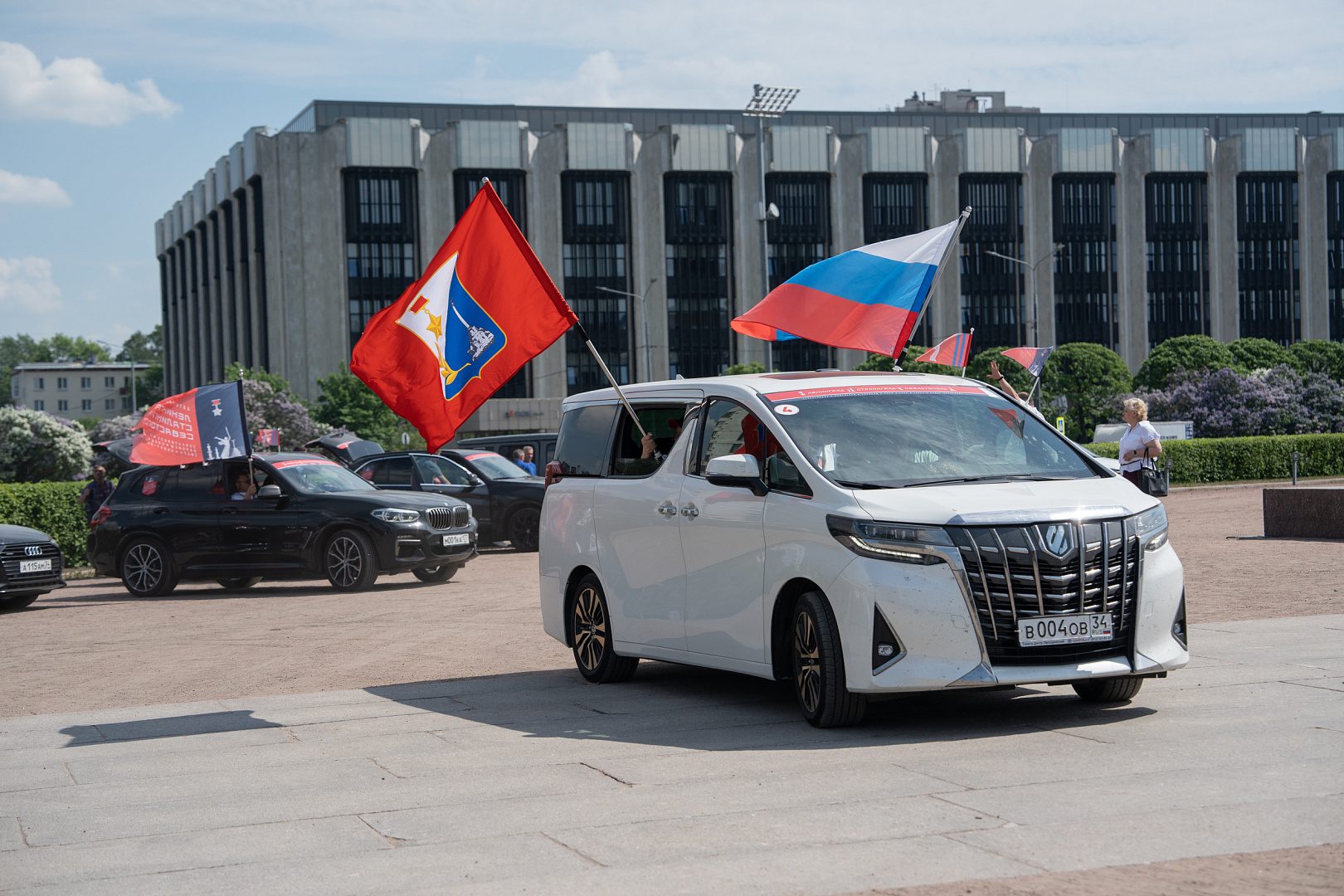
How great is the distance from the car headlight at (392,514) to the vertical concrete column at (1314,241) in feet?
298

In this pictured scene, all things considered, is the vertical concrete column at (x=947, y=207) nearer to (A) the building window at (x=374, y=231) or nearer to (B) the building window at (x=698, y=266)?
(B) the building window at (x=698, y=266)

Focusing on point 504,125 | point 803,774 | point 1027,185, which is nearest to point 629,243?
point 504,125

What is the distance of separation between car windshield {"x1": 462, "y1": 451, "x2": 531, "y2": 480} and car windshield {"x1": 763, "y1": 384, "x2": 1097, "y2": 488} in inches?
717

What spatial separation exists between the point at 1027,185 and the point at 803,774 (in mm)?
94814

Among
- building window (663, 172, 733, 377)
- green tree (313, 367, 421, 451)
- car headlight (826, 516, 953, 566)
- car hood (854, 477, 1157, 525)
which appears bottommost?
car headlight (826, 516, 953, 566)

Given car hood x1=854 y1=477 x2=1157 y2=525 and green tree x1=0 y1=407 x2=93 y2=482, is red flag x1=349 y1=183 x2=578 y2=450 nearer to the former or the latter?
car hood x1=854 y1=477 x2=1157 y2=525

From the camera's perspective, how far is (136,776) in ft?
26.4

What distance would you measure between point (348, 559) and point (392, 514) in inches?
32.8

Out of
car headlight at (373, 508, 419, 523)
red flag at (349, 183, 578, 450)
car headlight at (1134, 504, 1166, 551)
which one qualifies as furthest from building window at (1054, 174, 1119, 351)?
car headlight at (1134, 504, 1166, 551)

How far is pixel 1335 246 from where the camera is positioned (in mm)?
100750

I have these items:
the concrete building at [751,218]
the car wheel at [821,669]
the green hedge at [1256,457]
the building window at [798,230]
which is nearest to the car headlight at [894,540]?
the car wheel at [821,669]

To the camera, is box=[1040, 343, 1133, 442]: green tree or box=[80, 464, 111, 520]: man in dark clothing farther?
box=[1040, 343, 1133, 442]: green tree

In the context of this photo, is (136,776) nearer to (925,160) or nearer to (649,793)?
(649,793)

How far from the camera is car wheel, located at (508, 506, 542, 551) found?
87.9 feet
